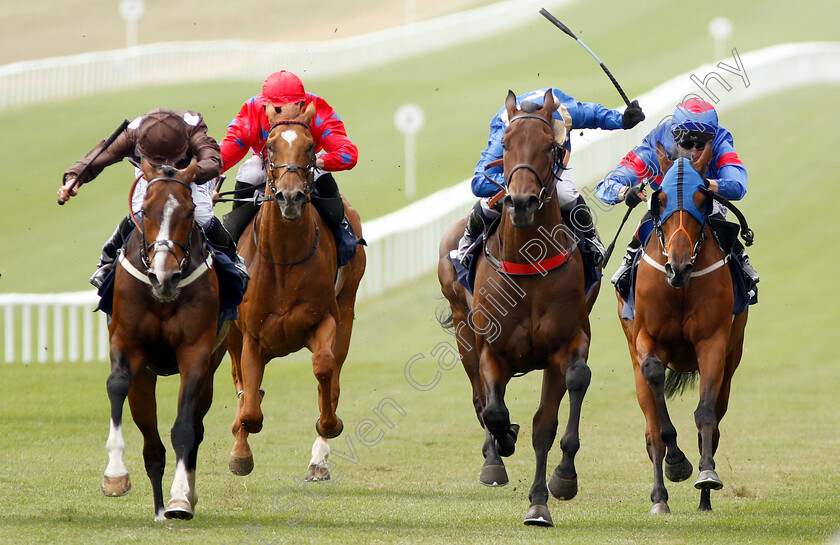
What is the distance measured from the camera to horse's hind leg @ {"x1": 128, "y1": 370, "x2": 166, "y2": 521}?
7141mm

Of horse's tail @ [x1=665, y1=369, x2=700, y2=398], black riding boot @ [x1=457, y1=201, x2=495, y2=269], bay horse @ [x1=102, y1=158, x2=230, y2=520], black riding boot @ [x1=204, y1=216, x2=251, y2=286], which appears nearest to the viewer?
bay horse @ [x1=102, y1=158, x2=230, y2=520]

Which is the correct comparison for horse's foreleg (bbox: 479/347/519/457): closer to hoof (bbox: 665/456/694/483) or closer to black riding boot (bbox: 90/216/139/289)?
hoof (bbox: 665/456/694/483)

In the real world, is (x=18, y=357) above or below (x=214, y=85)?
below

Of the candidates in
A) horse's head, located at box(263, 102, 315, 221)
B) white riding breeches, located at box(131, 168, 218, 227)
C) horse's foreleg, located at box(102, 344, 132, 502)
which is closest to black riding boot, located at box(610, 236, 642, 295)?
horse's head, located at box(263, 102, 315, 221)

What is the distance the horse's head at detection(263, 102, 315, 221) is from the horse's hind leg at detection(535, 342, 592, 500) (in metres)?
1.76

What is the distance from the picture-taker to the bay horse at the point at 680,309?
24.6 feet

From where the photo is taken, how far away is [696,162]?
799 centimetres

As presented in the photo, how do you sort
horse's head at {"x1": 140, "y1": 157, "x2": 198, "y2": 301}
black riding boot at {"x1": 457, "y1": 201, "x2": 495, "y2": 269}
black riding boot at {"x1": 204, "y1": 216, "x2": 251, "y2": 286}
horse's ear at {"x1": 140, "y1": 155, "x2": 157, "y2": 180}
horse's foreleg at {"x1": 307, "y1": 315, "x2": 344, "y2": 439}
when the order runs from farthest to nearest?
horse's foreleg at {"x1": 307, "y1": 315, "x2": 344, "y2": 439} → black riding boot at {"x1": 457, "y1": 201, "x2": 495, "y2": 269} → black riding boot at {"x1": 204, "y1": 216, "x2": 251, "y2": 286} → horse's ear at {"x1": 140, "y1": 155, "x2": 157, "y2": 180} → horse's head at {"x1": 140, "y1": 157, "x2": 198, "y2": 301}

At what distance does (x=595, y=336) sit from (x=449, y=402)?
183 inches

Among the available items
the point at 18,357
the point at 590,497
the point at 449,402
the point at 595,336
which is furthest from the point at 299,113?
the point at 595,336

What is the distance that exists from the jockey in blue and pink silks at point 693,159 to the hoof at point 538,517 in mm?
2101

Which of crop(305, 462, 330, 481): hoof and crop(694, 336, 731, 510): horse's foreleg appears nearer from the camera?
crop(694, 336, 731, 510): horse's foreleg

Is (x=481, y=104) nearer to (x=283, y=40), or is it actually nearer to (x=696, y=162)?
(x=283, y=40)

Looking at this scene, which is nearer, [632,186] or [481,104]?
[632,186]
